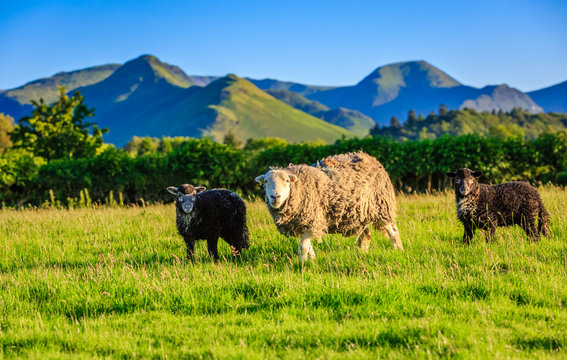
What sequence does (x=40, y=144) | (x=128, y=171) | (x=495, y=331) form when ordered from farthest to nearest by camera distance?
(x=40, y=144)
(x=128, y=171)
(x=495, y=331)

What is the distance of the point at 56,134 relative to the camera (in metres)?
29.8

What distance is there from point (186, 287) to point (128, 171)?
11.7m

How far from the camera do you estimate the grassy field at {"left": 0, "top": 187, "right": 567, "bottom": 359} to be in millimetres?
3637

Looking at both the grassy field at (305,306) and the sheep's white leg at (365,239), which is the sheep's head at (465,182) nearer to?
the grassy field at (305,306)

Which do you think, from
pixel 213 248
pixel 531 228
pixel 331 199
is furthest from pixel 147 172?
pixel 531 228

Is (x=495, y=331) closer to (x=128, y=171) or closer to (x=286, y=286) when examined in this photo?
(x=286, y=286)

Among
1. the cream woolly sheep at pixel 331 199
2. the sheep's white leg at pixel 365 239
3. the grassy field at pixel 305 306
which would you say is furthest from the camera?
the sheep's white leg at pixel 365 239

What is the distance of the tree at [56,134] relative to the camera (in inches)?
1151

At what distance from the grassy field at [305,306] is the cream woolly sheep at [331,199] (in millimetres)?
430

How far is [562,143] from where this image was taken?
1433 centimetres

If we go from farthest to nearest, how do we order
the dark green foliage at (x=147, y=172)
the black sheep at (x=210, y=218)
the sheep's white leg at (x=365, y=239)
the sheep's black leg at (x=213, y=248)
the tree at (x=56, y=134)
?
the tree at (x=56, y=134) → the dark green foliage at (x=147, y=172) → the sheep's white leg at (x=365, y=239) → the sheep's black leg at (x=213, y=248) → the black sheep at (x=210, y=218)

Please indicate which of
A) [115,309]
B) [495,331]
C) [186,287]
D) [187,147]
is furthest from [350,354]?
[187,147]

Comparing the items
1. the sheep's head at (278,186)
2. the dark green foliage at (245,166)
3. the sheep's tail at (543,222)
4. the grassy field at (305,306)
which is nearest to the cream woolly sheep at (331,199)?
the sheep's head at (278,186)

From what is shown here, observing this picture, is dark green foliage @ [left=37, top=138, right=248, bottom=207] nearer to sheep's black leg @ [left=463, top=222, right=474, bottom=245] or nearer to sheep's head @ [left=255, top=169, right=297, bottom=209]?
sheep's head @ [left=255, top=169, right=297, bottom=209]
